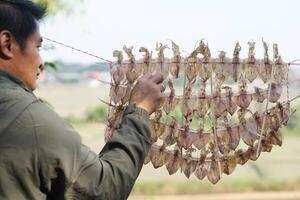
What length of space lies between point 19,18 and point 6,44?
0.29ft

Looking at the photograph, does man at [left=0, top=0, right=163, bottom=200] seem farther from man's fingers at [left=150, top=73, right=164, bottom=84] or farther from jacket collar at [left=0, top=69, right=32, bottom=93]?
man's fingers at [left=150, top=73, right=164, bottom=84]

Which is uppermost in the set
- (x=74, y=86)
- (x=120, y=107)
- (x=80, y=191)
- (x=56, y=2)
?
(x=56, y=2)

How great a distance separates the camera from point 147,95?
1.76 m

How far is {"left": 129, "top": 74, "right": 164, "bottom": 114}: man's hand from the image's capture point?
1732 mm

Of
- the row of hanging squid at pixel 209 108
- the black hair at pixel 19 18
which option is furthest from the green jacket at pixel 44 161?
the row of hanging squid at pixel 209 108

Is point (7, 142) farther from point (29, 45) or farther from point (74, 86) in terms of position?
point (74, 86)

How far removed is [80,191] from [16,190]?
0.17 m

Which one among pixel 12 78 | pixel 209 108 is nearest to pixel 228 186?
pixel 209 108

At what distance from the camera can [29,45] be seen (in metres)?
1.63

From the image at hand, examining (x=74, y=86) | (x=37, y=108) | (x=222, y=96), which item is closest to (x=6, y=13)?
(x=37, y=108)

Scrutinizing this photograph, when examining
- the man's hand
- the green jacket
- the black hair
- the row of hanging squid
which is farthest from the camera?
the row of hanging squid

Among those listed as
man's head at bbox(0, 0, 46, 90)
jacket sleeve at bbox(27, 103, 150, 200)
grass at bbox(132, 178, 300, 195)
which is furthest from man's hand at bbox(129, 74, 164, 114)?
grass at bbox(132, 178, 300, 195)

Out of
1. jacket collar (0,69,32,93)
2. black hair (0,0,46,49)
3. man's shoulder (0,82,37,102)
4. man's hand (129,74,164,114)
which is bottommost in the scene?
man's hand (129,74,164,114)

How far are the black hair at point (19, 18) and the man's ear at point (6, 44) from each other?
0.5 inches
